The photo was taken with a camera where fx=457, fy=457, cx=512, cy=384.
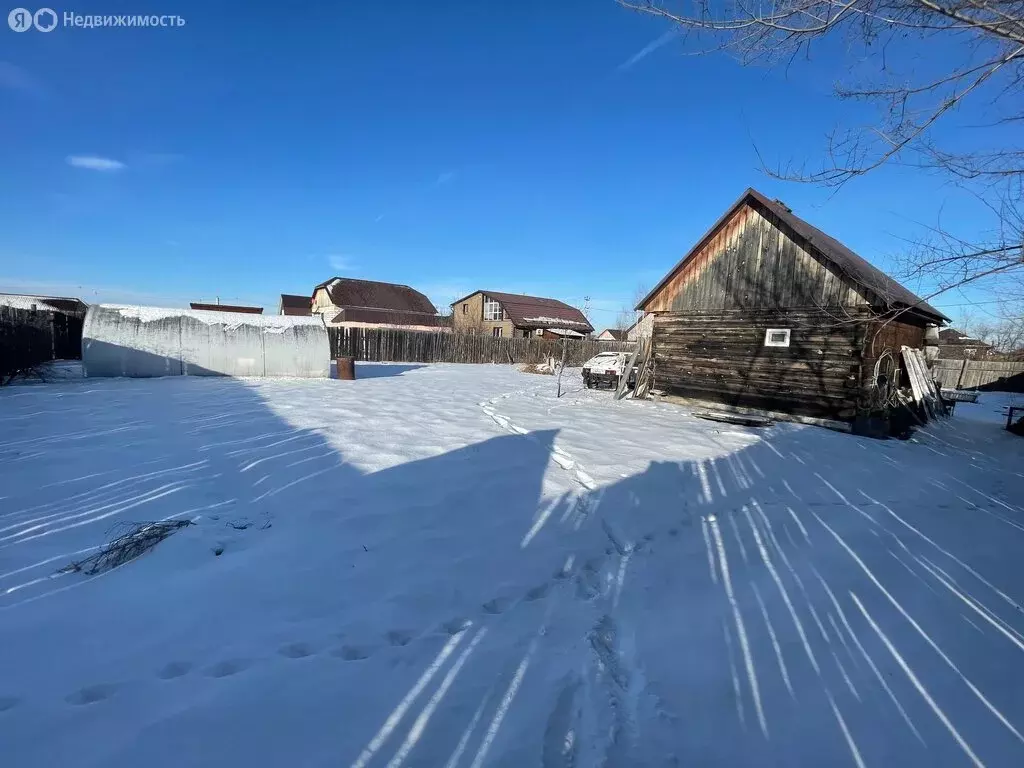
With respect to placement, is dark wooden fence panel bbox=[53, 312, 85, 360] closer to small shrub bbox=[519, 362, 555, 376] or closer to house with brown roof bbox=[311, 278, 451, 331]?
small shrub bbox=[519, 362, 555, 376]

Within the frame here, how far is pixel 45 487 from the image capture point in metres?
4.40

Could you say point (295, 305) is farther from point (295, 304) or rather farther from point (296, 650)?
point (296, 650)

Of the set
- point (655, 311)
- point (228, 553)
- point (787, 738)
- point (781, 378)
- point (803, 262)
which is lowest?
point (787, 738)

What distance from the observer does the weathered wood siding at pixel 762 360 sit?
32.4 ft

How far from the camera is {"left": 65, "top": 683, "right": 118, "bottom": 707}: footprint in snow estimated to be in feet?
6.81

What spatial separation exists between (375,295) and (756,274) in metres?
40.3

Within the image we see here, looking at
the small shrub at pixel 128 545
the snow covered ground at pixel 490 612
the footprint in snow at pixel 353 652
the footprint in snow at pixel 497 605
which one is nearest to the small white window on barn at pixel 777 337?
the snow covered ground at pixel 490 612

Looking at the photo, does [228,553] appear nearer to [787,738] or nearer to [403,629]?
[403,629]

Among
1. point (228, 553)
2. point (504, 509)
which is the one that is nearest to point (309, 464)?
point (228, 553)

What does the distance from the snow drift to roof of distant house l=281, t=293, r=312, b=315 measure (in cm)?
4074

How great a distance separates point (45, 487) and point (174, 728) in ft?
12.8

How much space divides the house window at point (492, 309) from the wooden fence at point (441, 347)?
10659 millimetres

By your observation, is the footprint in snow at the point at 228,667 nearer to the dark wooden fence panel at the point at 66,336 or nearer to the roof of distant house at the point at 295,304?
the dark wooden fence panel at the point at 66,336

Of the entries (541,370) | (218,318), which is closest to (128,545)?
(218,318)
